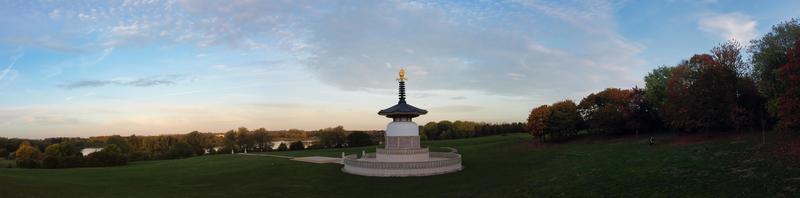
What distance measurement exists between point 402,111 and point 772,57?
2570 cm

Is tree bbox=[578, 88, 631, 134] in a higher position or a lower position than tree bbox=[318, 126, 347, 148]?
higher

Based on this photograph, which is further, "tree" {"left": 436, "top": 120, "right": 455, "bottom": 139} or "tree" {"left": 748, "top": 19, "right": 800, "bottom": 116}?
"tree" {"left": 436, "top": 120, "right": 455, "bottom": 139}

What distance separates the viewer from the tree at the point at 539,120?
53.3m

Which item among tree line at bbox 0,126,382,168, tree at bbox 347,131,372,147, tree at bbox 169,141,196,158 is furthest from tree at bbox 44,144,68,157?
tree at bbox 347,131,372,147

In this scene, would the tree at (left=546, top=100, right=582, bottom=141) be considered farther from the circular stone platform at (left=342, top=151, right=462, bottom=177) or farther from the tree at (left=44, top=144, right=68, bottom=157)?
the tree at (left=44, top=144, right=68, bottom=157)

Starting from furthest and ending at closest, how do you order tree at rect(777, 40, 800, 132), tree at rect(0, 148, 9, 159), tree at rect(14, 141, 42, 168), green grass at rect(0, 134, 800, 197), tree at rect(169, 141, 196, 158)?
tree at rect(0, 148, 9, 159), tree at rect(169, 141, 196, 158), tree at rect(14, 141, 42, 168), tree at rect(777, 40, 800, 132), green grass at rect(0, 134, 800, 197)

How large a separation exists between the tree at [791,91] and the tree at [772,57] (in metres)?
3.58

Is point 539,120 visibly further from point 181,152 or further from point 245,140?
point 245,140

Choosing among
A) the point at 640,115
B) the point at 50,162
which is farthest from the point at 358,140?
the point at 640,115

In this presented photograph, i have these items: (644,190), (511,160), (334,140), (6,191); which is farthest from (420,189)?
(334,140)

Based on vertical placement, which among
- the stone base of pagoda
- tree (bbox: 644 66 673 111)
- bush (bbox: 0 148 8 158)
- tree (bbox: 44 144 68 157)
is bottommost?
bush (bbox: 0 148 8 158)

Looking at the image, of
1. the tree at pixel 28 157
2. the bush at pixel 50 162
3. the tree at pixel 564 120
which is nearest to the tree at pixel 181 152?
the tree at pixel 28 157

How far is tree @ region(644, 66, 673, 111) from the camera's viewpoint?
45.3 meters

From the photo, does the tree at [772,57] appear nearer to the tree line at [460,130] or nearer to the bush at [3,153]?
the tree line at [460,130]
